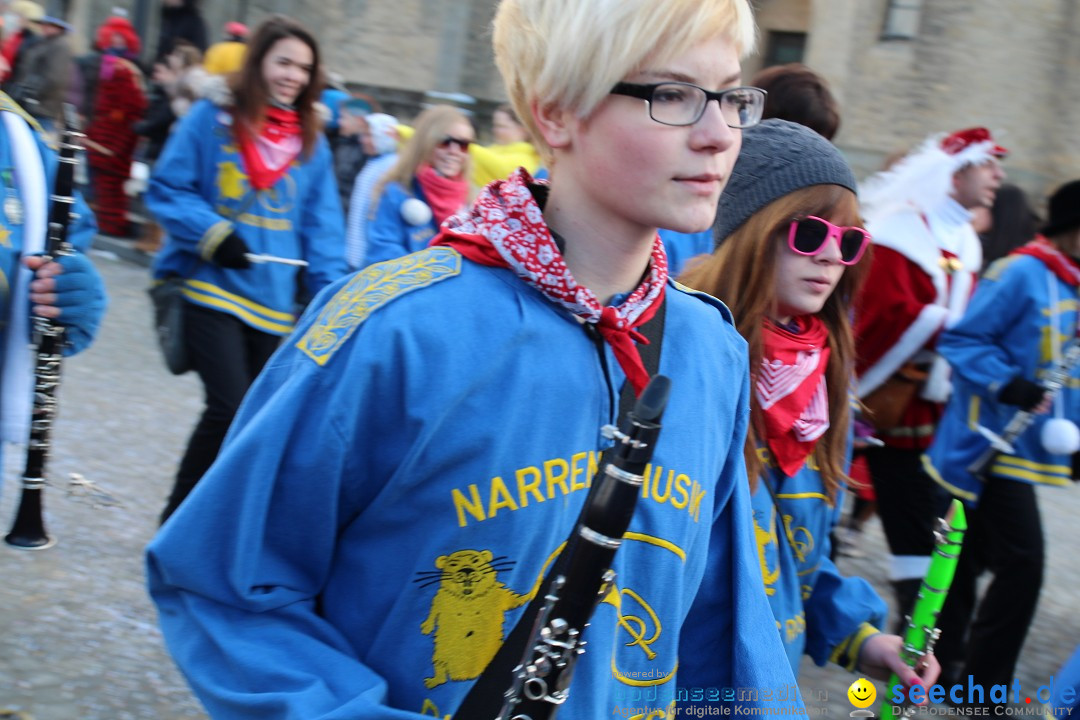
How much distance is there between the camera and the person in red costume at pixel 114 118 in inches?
498

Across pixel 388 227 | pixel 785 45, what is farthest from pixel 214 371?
pixel 785 45

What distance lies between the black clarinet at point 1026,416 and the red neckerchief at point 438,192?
3.04m

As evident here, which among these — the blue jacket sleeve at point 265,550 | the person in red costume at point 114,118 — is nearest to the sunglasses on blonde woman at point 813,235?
the blue jacket sleeve at point 265,550

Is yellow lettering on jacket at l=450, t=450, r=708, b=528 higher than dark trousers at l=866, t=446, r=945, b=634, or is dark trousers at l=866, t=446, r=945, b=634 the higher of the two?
yellow lettering on jacket at l=450, t=450, r=708, b=528

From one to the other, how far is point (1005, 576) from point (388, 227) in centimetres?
347

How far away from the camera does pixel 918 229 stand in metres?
5.34

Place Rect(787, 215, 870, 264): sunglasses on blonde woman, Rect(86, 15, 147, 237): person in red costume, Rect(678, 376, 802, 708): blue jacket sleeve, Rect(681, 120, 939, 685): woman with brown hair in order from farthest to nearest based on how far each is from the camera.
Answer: Rect(86, 15, 147, 237): person in red costume → Rect(787, 215, 870, 264): sunglasses on blonde woman → Rect(681, 120, 939, 685): woman with brown hair → Rect(678, 376, 802, 708): blue jacket sleeve

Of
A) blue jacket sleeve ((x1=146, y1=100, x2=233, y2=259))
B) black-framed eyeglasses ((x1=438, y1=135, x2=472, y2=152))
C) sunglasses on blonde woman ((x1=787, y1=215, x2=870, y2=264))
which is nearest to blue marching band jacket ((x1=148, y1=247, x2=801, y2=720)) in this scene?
sunglasses on blonde woman ((x1=787, y1=215, x2=870, y2=264))

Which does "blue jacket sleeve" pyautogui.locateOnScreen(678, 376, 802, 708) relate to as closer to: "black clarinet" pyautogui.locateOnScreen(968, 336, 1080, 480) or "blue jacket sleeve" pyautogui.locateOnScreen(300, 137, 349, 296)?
"black clarinet" pyautogui.locateOnScreen(968, 336, 1080, 480)

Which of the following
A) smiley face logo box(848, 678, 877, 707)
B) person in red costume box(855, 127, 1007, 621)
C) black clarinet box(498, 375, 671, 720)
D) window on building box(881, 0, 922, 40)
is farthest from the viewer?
window on building box(881, 0, 922, 40)

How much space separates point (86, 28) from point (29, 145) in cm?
2423

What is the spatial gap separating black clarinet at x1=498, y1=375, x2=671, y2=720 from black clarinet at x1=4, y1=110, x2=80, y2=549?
102 inches

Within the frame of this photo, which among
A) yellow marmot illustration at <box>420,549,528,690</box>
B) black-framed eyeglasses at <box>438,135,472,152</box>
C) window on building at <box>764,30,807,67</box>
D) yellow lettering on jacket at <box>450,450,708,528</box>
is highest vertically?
window on building at <box>764,30,807,67</box>

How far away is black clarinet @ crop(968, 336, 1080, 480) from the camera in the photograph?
488cm
